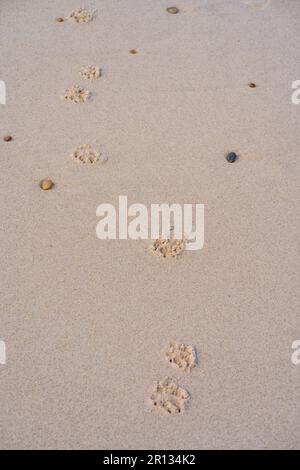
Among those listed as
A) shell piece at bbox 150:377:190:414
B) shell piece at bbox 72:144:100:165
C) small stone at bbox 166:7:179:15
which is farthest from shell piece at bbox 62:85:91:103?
shell piece at bbox 150:377:190:414

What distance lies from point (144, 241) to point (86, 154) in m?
0.59

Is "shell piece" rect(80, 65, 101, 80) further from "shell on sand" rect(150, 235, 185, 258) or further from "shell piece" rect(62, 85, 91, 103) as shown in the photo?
"shell on sand" rect(150, 235, 185, 258)

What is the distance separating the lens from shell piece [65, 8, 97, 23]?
2912 millimetres

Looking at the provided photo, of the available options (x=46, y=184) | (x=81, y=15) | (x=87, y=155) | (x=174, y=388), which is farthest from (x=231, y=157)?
(x=81, y=15)

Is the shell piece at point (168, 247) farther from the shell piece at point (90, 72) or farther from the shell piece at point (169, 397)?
the shell piece at point (90, 72)

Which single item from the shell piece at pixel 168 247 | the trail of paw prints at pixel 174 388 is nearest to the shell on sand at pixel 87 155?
the shell piece at pixel 168 247

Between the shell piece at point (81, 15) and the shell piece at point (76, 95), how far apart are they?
74 centimetres

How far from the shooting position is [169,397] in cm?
149

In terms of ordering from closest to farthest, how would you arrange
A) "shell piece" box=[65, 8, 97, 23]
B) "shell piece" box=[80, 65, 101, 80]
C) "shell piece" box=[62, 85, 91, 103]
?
"shell piece" box=[62, 85, 91, 103]
"shell piece" box=[80, 65, 101, 80]
"shell piece" box=[65, 8, 97, 23]

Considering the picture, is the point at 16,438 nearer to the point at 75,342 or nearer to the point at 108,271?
the point at 75,342

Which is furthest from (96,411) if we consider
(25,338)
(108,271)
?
(108,271)

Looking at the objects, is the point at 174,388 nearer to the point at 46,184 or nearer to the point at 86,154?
the point at 46,184

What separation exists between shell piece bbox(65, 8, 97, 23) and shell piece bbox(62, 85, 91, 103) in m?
0.74
